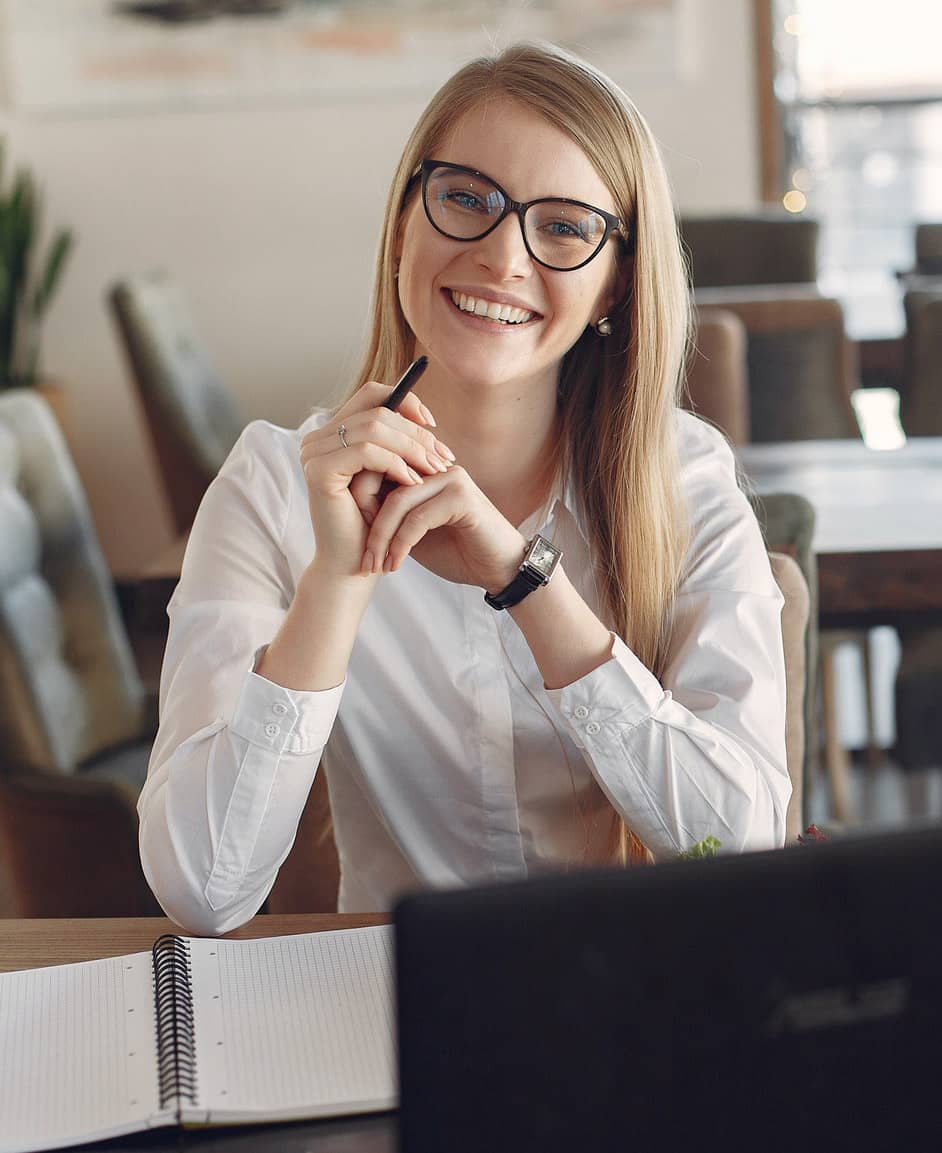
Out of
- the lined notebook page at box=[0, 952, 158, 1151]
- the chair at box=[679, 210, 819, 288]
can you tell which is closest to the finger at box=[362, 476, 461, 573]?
the lined notebook page at box=[0, 952, 158, 1151]

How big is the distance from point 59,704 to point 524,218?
3.34ft

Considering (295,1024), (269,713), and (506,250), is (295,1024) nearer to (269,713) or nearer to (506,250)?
(269,713)

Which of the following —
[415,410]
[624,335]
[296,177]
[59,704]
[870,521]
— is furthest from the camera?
[296,177]

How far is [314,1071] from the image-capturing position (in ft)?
2.66

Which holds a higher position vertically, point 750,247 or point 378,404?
point 750,247

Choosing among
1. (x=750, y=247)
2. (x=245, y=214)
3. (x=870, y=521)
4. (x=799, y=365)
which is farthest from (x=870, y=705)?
(x=245, y=214)

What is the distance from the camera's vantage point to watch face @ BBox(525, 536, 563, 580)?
111 cm

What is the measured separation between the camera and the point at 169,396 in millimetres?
3303

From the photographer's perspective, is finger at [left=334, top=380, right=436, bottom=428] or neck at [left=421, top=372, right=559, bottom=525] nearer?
finger at [left=334, top=380, right=436, bottom=428]

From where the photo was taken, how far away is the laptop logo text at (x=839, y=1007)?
0.50m

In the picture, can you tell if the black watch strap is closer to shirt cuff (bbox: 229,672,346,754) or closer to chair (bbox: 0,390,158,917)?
shirt cuff (bbox: 229,672,346,754)

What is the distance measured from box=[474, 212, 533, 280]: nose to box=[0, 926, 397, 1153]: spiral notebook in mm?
568

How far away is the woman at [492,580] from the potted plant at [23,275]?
3058 millimetres

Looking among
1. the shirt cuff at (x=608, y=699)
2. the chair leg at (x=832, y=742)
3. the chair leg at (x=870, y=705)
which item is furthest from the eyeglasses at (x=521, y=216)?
the chair leg at (x=870, y=705)
